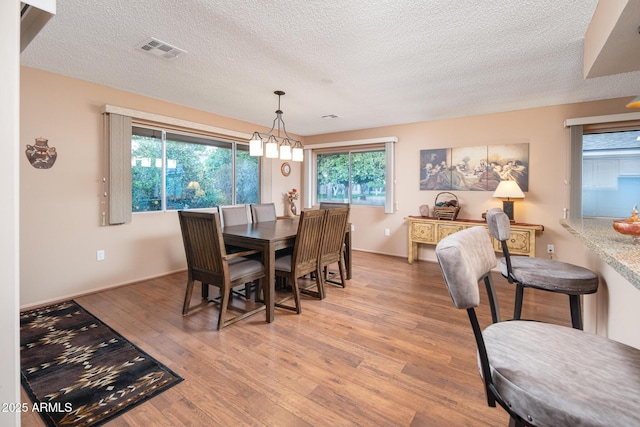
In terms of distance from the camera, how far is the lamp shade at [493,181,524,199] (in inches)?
148

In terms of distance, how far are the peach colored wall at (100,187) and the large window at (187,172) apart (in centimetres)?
27

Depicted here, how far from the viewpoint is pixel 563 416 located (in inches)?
27.0

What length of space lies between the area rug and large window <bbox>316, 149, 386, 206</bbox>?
430 centimetres

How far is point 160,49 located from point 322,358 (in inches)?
109

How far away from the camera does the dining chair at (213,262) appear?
2428mm

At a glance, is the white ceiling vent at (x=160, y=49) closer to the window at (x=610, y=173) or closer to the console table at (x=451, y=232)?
the console table at (x=451, y=232)

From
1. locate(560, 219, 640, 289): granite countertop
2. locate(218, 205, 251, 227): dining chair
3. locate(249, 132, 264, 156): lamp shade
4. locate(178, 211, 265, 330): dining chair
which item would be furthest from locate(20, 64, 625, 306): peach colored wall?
locate(560, 219, 640, 289): granite countertop

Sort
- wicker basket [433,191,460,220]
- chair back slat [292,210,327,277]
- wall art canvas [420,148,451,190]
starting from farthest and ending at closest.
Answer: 1. wall art canvas [420,148,451,190]
2. wicker basket [433,191,460,220]
3. chair back slat [292,210,327,277]

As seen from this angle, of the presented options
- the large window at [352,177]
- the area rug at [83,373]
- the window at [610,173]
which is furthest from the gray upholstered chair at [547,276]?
the large window at [352,177]

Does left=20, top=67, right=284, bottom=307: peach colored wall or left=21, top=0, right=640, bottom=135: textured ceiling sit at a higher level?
left=21, top=0, right=640, bottom=135: textured ceiling

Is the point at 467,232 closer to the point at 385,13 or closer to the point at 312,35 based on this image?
the point at 385,13

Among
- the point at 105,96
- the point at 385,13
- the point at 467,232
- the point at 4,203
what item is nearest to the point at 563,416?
the point at 467,232

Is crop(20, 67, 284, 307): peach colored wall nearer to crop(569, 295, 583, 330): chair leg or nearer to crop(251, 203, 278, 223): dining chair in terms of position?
crop(251, 203, 278, 223): dining chair

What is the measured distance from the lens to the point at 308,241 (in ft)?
9.52
